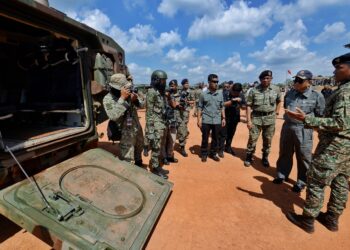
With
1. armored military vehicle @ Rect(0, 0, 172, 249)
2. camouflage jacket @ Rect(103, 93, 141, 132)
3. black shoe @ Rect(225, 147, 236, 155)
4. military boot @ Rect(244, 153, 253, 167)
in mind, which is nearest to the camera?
armored military vehicle @ Rect(0, 0, 172, 249)

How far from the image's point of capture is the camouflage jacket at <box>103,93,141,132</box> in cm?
311

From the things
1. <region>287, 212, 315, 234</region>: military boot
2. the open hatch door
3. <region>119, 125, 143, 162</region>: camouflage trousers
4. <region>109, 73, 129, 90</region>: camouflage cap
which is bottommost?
<region>287, 212, 315, 234</region>: military boot

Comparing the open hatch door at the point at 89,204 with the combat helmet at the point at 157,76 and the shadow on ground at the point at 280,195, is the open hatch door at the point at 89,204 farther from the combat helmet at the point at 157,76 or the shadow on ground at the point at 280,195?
the shadow on ground at the point at 280,195

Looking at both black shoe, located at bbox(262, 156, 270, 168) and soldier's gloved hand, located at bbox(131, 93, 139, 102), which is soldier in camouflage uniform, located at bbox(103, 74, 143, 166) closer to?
soldier's gloved hand, located at bbox(131, 93, 139, 102)

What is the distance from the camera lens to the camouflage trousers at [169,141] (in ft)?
15.0

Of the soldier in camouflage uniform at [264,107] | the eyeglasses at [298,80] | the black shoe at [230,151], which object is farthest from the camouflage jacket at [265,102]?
the black shoe at [230,151]

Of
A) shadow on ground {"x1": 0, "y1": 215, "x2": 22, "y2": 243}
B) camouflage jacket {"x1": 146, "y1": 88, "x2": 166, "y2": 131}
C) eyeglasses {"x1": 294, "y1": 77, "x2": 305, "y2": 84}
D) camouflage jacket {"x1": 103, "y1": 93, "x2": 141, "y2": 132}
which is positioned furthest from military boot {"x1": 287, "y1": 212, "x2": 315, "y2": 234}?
shadow on ground {"x1": 0, "y1": 215, "x2": 22, "y2": 243}

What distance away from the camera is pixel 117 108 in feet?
10.2

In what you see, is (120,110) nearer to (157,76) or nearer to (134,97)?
(134,97)

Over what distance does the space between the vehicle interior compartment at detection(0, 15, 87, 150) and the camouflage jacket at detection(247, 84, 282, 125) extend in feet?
10.8

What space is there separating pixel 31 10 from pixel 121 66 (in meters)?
2.29

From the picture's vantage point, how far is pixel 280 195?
142 inches

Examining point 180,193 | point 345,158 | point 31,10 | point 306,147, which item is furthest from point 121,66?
point 345,158

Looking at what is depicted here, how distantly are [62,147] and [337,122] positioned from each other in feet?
10.6
